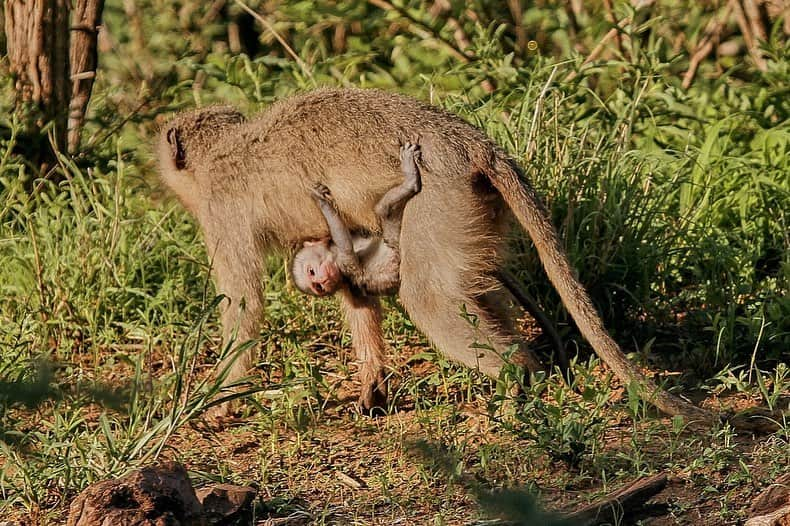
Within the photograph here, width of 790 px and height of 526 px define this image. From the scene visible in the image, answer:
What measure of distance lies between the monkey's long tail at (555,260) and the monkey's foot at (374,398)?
936 mm

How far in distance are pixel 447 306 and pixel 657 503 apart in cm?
123

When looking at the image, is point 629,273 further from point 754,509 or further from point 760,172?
point 754,509

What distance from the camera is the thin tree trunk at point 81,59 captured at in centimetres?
605

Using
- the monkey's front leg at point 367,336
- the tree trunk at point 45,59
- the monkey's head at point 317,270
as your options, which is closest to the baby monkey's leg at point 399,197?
the monkey's head at point 317,270

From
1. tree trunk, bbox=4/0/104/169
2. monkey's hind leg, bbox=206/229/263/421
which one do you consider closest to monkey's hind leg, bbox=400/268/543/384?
monkey's hind leg, bbox=206/229/263/421

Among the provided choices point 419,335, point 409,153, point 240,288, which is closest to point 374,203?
point 409,153

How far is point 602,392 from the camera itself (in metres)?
4.16

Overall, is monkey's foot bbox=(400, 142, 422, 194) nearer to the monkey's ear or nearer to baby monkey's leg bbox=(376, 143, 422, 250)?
baby monkey's leg bbox=(376, 143, 422, 250)

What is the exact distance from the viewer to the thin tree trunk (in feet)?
19.9

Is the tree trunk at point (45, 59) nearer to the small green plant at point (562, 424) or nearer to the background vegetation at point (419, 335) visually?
the background vegetation at point (419, 335)

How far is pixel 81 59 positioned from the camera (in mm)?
6172

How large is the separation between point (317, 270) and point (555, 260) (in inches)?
39.8

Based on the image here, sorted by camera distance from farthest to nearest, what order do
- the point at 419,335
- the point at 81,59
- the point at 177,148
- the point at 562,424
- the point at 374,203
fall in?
the point at 81,59 → the point at 419,335 → the point at 177,148 → the point at 374,203 → the point at 562,424

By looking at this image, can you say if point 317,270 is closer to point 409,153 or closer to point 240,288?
point 240,288
